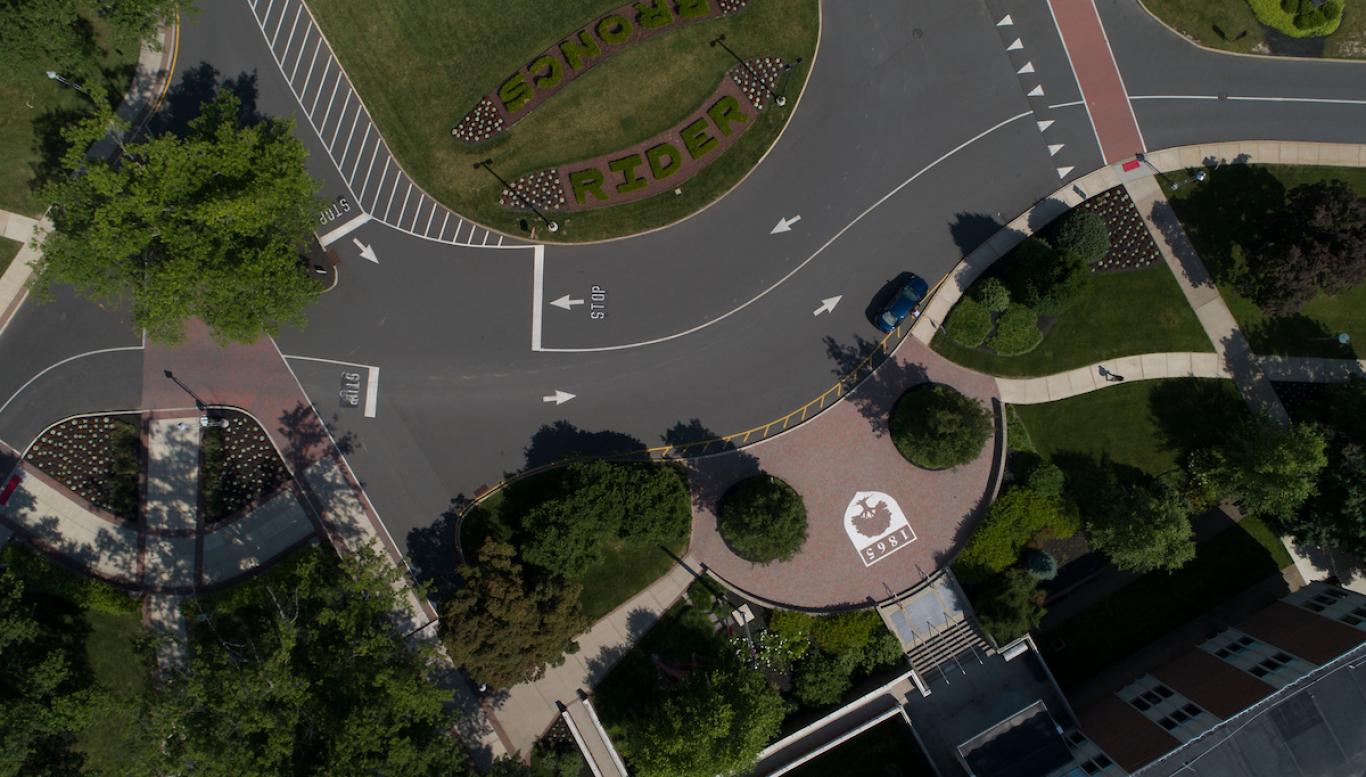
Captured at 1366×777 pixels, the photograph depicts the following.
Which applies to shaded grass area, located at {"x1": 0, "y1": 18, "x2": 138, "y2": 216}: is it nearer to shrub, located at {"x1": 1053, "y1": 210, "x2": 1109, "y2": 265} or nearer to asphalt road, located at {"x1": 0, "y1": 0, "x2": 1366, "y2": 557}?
asphalt road, located at {"x1": 0, "y1": 0, "x2": 1366, "y2": 557}

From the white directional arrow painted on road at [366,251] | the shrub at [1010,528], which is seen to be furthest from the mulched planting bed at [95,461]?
the shrub at [1010,528]

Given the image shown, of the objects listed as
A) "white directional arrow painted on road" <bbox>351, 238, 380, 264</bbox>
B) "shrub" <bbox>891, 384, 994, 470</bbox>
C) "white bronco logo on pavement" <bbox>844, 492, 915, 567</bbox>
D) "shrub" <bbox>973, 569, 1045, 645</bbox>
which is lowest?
"shrub" <bbox>973, 569, 1045, 645</bbox>

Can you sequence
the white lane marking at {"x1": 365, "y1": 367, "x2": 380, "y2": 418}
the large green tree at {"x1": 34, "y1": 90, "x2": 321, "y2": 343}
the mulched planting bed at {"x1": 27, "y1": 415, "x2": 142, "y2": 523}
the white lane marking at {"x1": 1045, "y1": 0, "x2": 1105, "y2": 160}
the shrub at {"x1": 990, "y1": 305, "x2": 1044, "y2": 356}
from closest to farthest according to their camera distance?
the large green tree at {"x1": 34, "y1": 90, "x2": 321, "y2": 343} → the shrub at {"x1": 990, "y1": 305, "x2": 1044, "y2": 356} → the mulched planting bed at {"x1": 27, "y1": 415, "x2": 142, "y2": 523} → the white lane marking at {"x1": 365, "y1": 367, "x2": 380, "y2": 418} → the white lane marking at {"x1": 1045, "y1": 0, "x2": 1105, "y2": 160}

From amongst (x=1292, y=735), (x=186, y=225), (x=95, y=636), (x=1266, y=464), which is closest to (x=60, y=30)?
(x=186, y=225)

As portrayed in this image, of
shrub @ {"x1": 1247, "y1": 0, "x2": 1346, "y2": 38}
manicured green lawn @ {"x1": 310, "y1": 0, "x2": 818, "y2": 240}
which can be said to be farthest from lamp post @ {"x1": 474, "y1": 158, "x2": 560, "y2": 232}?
shrub @ {"x1": 1247, "y1": 0, "x2": 1346, "y2": 38}

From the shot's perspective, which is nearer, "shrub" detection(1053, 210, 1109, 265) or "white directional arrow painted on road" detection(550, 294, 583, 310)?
"shrub" detection(1053, 210, 1109, 265)

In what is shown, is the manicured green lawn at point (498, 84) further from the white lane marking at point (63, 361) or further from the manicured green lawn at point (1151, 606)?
the manicured green lawn at point (1151, 606)

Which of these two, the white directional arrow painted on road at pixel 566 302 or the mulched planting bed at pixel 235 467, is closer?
the mulched planting bed at pixel 235 467
